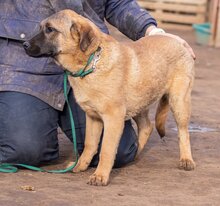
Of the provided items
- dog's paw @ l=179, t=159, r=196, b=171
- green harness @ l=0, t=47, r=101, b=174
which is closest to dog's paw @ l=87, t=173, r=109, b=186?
green harness @ l=0, t=47, r=101, b=174

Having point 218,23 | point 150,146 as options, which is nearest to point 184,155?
point 150,146

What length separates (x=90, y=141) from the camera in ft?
17.8

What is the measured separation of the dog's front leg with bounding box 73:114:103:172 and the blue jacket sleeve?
950 mm

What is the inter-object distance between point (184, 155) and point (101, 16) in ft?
4.26

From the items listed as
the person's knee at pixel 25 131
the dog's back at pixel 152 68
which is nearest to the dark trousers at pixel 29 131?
the person's knee at pixel 25 131

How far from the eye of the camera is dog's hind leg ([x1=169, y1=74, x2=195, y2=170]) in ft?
18.4

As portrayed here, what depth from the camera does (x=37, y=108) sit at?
5508mm

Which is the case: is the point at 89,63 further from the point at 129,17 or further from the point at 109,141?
the point at 129,17

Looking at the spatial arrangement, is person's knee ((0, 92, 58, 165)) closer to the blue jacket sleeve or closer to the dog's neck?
the dog's neck

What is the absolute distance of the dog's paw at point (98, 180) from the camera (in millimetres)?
4941

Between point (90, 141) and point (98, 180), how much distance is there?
53 centimetres

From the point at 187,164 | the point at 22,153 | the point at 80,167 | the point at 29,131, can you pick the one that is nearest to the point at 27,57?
the point at 29,131

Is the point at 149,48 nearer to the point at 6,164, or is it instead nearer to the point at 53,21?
the point at 53,21

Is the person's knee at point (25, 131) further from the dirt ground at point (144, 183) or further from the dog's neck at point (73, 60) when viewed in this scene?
the dog's neck at point (73, 60)
